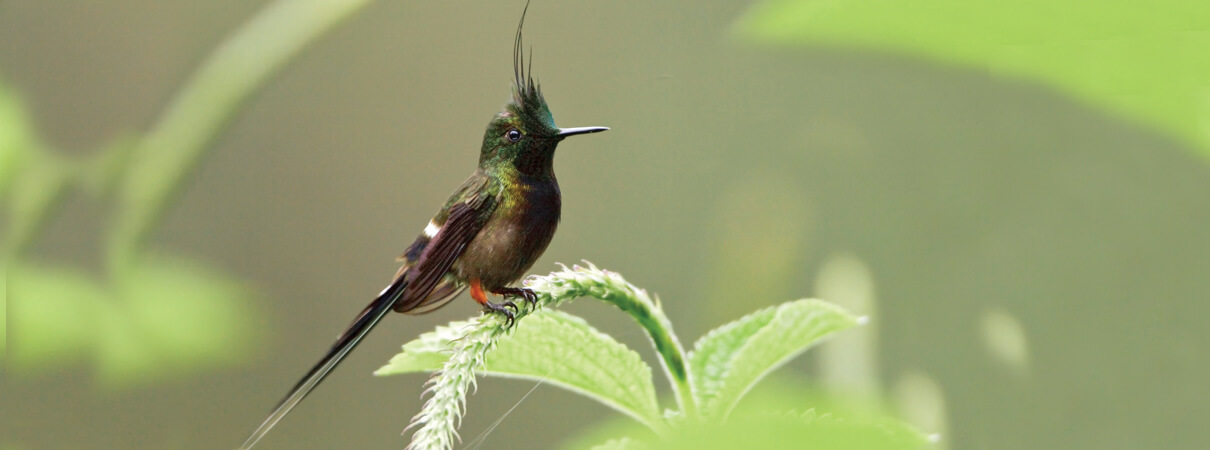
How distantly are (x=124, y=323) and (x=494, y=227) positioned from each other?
1.78 feet

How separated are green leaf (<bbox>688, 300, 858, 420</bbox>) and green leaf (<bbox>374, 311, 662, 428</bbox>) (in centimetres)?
5

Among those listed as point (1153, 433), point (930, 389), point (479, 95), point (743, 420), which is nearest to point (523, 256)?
point (479, 95)

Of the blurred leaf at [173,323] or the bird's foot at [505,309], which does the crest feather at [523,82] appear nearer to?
the bird's foot at [505,309]

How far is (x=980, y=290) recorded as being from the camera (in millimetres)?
945

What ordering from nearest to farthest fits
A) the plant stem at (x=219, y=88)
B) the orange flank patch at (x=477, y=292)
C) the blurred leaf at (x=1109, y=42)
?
the blurred leaf at (x=1109, y=42), the orange flank patch at (x=477, y=292), the plant stem at (x=219, y=88)

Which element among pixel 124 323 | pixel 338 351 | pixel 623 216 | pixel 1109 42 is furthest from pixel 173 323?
pixel 1109 42

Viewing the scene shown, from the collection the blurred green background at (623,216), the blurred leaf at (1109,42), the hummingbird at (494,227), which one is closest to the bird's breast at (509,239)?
the hummingbird at (494,227)

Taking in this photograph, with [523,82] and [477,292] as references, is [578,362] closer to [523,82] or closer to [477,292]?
[477,292]

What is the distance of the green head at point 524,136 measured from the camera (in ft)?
2.39

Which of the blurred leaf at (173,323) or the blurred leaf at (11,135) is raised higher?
the blurred leaf at (11,135)

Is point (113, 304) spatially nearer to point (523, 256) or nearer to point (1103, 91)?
point (523, 256)

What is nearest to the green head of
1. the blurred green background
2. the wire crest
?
the wire crest

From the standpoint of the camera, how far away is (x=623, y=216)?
0.92 metres

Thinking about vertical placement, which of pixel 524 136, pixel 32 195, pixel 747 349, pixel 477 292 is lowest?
pixel 747 349
